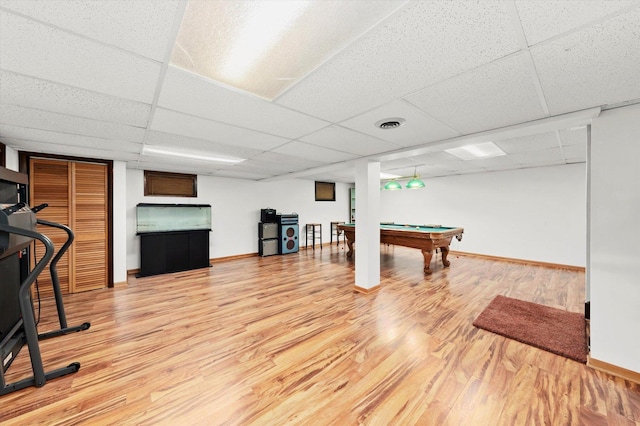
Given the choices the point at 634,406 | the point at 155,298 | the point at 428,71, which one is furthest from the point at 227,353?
the point at 634,406

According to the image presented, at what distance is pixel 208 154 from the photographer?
12.4 ft

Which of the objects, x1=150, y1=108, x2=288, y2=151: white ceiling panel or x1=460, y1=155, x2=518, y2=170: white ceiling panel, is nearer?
x1=150, y1=108, x2=288, y2=151: white ceiling panel

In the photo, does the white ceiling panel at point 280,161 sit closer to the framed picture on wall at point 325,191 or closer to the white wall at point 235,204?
the white wall at point 235,204

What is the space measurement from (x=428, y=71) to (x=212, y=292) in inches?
160

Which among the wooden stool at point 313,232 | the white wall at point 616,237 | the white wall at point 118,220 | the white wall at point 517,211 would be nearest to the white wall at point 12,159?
the white wall at point 118,220

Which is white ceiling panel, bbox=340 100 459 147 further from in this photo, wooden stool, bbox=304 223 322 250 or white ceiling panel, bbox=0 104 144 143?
wooden stool, bbox=304 223 322 250

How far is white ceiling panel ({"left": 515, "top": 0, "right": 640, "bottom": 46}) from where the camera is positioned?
974 mm

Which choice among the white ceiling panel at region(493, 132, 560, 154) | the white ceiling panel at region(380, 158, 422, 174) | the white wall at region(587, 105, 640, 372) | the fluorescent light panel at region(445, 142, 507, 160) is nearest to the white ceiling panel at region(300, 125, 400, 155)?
the fluorescent light panel at region(445, 142, 507, 160)

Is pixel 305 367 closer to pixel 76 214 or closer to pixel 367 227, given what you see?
pixel 367 227

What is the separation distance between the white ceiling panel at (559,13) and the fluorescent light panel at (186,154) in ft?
12.2

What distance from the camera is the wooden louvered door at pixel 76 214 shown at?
11.9 feet

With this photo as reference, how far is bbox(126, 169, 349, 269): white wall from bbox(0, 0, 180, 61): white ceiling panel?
4.96 meters

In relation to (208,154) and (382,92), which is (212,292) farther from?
(382,92)

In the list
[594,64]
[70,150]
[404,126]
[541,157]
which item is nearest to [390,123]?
[404,126]
